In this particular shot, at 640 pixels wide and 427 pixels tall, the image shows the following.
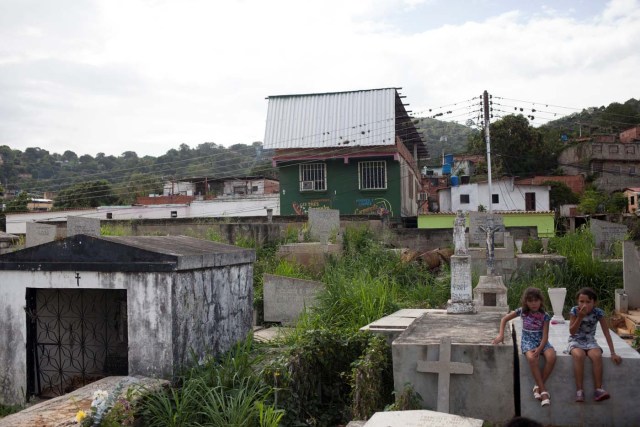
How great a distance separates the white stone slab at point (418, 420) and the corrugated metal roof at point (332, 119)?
77.6 feet

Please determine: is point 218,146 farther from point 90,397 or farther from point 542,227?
point 90,397

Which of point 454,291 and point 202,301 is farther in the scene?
point 454,291

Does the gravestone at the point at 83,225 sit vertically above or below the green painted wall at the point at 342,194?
below

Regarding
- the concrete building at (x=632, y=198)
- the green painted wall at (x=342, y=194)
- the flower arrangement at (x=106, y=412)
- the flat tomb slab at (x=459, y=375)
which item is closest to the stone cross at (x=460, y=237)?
the flat tomb slab at (x=459, y=375)

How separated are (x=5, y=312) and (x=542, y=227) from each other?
2350 centimetres

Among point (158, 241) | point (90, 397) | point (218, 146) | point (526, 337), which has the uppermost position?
point (218, 146)

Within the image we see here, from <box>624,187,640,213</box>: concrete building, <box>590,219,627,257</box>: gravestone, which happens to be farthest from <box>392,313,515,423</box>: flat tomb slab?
<box>624,187,640,213</box>: concrete building

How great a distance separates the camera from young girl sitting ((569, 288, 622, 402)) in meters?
5.88

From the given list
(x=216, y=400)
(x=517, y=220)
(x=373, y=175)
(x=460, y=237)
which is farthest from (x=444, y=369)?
(x=373, y=175)

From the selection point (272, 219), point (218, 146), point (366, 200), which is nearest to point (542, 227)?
point (366, 200)

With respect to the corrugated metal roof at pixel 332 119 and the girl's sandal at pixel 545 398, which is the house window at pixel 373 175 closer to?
the corrugated metal roof at pixel 332 119

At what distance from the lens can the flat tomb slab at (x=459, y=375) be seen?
621 centimetres

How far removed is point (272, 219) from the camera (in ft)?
73.8

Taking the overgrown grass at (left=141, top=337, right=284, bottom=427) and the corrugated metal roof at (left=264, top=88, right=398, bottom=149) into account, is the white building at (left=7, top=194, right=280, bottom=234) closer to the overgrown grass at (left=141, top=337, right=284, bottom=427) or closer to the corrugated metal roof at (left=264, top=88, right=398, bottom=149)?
the corrugated metal roof at (left=264, top=88, right=398, bottom=149)
